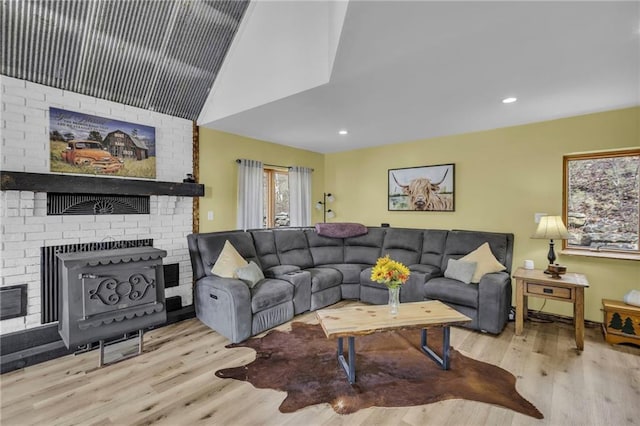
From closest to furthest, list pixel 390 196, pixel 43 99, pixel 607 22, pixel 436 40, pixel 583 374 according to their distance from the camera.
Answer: pixel 607 22, pixel 436 40, pixel 583 374, pixel 43 99, pixel 390 196

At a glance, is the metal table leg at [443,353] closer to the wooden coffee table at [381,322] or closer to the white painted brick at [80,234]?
the wooden coffee table at [381,322]

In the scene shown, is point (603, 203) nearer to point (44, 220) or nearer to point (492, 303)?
point (492, 303)

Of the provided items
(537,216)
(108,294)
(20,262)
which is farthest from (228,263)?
(537,216)

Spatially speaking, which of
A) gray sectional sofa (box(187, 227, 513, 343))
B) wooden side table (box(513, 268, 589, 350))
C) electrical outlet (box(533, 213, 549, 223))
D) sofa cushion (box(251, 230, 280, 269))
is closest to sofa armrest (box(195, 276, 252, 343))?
gray sectional sofa (box(187, 227, 513, 343))

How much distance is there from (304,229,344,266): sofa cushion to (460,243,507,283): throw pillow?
1.83 metres

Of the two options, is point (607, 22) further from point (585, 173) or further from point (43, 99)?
point (43, 99)

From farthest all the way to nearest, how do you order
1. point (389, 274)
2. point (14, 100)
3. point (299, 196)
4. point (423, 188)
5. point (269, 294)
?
point (299, 196)
point (423, 188)
point (269, 294)
point (14, 100)
point (389, 274)

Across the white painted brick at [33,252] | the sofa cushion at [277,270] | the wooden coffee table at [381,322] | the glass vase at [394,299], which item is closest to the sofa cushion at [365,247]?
the sofa cushion at [277,270]

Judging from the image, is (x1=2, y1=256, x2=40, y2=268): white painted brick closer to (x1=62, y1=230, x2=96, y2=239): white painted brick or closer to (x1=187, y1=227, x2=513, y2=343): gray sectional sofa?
(x1=62, y1=230, x2=96, y2=239): white painted brick

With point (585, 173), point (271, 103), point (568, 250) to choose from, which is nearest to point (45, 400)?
point (271, 103)

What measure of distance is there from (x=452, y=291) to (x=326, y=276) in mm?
1538

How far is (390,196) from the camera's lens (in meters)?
4.98

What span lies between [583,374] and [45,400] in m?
4.04

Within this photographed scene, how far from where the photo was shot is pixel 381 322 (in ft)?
7.57
